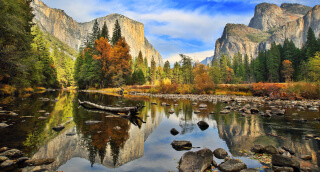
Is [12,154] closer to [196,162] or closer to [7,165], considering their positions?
[7,165]

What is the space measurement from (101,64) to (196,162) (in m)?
47.1

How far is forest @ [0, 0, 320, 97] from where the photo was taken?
711 inches

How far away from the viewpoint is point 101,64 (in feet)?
154

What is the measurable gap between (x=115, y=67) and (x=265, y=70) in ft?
222

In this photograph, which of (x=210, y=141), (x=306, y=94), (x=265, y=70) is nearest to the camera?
(x=210, y=141)

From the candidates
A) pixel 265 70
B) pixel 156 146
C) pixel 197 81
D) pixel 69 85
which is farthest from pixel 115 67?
pixel 265 70

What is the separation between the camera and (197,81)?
34.0m

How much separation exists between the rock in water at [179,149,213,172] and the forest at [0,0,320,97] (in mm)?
18985

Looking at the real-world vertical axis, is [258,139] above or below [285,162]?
below

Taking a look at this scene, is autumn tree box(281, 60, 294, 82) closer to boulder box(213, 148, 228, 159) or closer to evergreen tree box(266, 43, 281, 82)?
evergreen tree box(266, 43, 281, 82)

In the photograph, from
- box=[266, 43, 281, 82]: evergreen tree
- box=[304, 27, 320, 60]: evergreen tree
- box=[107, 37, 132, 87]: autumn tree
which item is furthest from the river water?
box=[266, 43, 281, 82]: evergreen tree

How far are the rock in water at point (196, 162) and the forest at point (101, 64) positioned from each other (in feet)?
62.3

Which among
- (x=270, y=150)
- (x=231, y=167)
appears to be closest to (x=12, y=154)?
(x=231, y=167)

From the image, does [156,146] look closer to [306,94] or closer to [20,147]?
[20,147]
